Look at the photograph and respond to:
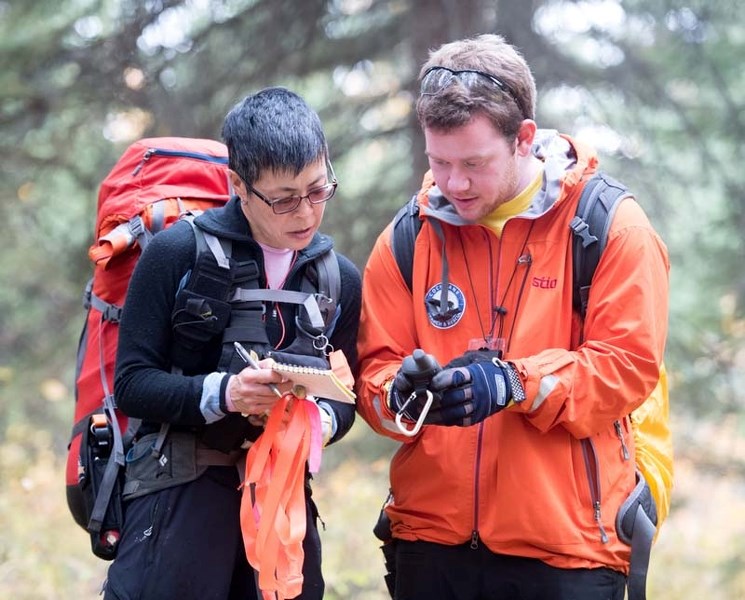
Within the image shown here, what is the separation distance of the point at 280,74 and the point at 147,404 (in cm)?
579

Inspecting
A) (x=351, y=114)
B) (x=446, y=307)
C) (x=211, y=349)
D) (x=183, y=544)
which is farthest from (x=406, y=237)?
(x=351, y=114)

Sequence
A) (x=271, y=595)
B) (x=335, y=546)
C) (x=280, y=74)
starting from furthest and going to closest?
(x=335, y=546) → (x=280, y=74) → (x=271, y=595)

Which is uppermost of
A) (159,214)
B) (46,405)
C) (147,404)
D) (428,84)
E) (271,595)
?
(428,84)

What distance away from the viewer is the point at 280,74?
8508mm

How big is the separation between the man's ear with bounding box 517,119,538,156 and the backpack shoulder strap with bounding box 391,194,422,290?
0.45 meters

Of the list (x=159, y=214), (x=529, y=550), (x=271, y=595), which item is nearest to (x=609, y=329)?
(x=529, y=550)

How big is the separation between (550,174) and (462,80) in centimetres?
48

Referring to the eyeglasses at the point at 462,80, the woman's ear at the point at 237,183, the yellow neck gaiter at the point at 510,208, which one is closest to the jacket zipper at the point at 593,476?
A: the yellow neck gaiter at the point at 510,208

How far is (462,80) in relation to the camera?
335 centimetres

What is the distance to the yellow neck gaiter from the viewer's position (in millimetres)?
3510

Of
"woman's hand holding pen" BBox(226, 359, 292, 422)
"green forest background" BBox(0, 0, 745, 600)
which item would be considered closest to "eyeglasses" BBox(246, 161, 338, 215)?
"woman's hand holding pen" BBox(226, 359, 292, 422)

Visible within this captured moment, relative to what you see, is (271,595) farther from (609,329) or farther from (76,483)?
(609,329)

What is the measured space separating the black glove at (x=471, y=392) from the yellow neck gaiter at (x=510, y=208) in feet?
1.95

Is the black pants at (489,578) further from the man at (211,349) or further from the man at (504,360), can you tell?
the man at (211,349)
